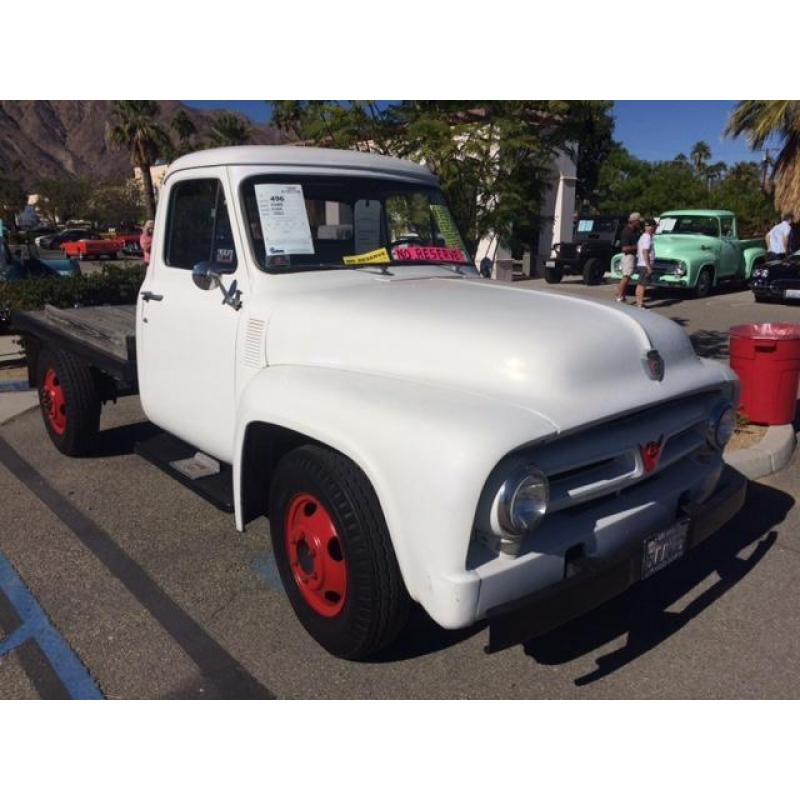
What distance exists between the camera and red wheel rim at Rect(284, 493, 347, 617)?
2789mm

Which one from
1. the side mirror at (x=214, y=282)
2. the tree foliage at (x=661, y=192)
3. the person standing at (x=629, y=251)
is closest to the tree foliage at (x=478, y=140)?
the side mirror at (x=214, y=282)

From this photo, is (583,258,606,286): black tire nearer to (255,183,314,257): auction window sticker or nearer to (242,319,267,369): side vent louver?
(255,183,314,257): auction window sticker

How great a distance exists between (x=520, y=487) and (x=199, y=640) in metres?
1.73

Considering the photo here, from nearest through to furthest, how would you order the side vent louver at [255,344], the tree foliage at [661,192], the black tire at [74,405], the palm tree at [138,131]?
the side vent louver at [255,344]
the black tire at [74,405]
the tree foliage at [661,192]
the palm tree at [138,131]

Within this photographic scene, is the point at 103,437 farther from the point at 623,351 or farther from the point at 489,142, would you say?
the point at 623,351

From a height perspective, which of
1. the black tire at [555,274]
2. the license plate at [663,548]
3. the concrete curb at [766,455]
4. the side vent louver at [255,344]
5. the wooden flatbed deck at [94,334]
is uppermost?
the side vent louver at [255,344]

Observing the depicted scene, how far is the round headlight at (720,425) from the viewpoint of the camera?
126 inches

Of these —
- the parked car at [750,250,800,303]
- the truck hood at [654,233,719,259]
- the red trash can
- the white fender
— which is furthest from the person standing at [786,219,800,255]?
the white fender

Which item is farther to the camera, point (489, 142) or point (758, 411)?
point (758, 411)

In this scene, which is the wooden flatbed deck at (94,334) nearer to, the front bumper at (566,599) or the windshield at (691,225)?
the front bumper at (566,599)

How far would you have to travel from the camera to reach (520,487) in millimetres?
2273

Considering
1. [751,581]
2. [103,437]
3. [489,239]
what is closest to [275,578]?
[751,581]

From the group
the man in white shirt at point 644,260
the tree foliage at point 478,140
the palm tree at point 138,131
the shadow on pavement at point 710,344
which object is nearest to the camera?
the tree foliage at point 478,140

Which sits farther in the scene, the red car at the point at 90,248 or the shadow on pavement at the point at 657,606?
the red car at the point at 90,248
